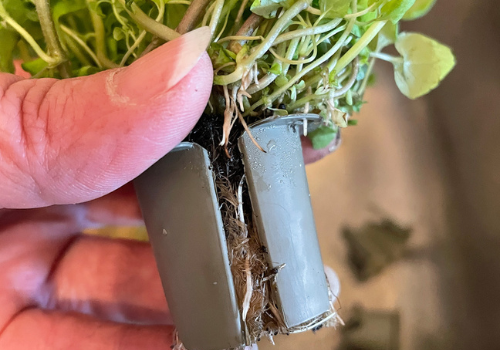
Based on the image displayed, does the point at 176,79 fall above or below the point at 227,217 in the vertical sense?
above

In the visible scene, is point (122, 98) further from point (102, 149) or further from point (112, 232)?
point (112, 232)

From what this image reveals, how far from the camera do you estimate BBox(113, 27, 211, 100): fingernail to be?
13.8 inches

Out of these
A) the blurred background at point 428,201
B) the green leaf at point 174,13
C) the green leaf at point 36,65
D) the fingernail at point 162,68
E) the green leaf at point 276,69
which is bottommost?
the blurred background at point 428,201

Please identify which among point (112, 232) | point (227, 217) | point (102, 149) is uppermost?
point (102, 149)

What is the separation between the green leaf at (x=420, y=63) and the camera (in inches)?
19.5

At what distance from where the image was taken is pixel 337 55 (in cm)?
44

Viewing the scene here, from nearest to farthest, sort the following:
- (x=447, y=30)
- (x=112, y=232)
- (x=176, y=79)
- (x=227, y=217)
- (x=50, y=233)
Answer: (x=176, y=79)
(x=227, y=217)
(x=50, y=233)
(x=112, y=232)
(x=447, y=30)

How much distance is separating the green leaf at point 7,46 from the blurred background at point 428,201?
26.0 inches

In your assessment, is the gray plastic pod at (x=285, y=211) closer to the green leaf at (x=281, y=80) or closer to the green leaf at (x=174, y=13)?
the green leaf at (x=281, y=80)

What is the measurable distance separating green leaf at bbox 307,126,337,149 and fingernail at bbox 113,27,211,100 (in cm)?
30

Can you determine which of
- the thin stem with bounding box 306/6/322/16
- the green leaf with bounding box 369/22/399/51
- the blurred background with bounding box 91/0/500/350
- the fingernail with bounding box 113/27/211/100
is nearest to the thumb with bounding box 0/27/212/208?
the fingernail with bounding box 113/27/211/100

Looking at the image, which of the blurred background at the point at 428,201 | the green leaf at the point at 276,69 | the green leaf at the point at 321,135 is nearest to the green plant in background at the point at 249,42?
the green leaf at the point at 276,69

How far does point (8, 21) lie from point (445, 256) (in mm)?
948

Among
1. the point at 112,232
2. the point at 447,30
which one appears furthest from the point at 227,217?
the point at 447,30
